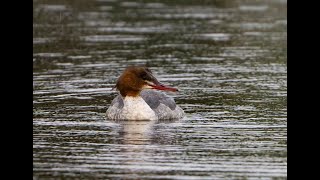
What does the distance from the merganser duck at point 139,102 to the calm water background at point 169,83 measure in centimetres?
23

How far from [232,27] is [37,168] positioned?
15.6m

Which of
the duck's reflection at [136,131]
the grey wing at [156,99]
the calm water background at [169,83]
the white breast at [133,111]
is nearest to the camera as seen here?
the calm water background at [169,83]

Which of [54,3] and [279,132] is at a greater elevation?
[54,3]

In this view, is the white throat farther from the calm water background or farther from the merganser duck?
the calm water background

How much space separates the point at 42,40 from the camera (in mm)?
26906

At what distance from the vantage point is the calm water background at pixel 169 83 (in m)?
14.3

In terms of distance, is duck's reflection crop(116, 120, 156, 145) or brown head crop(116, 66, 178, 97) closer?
duck's reflection crop(116, 120, 156, 145)

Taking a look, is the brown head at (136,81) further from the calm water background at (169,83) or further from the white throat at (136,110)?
the calm water background at (169,83)

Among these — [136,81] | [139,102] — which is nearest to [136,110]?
[139,102]

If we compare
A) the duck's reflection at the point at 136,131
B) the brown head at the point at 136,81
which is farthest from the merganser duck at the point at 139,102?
the duck's reflection at the point at 136,131

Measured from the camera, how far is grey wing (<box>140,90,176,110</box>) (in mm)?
18094

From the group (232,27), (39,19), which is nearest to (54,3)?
(39,19)

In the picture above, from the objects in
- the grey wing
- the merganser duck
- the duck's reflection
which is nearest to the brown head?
the merganser duck
